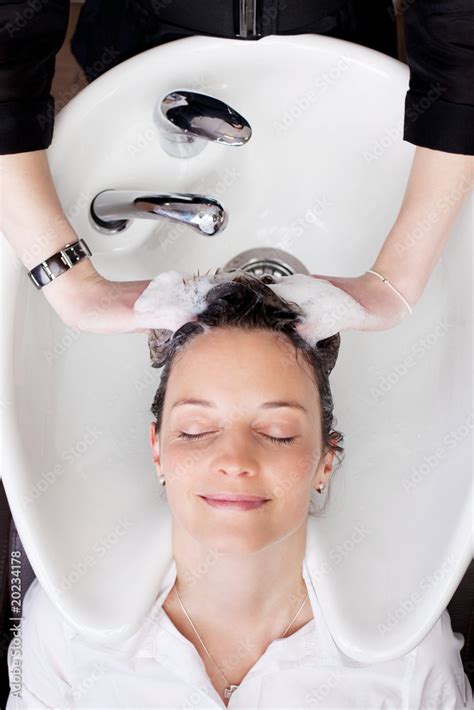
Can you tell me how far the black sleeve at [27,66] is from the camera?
109 cm

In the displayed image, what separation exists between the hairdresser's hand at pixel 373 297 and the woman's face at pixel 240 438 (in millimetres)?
142

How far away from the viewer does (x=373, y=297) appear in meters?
1.25

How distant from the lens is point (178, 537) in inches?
50.6

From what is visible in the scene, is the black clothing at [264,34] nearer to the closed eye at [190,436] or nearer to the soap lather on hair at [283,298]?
the soap lather on hair at [283,298]

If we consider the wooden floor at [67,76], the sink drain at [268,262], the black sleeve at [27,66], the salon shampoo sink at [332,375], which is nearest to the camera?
the black sleeve at [27,66]

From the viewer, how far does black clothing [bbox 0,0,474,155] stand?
3.67 ft

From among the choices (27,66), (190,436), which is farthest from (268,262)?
(27,66)

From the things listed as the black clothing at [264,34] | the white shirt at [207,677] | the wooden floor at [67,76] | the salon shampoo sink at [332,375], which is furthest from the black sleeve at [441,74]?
the wooden floor at [67,76]

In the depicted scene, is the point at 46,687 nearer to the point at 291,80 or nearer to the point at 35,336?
the point at 35,336

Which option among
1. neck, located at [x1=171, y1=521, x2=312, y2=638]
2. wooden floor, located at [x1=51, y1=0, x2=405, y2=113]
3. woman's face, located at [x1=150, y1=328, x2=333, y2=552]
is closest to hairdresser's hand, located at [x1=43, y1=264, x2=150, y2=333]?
woman's face, located at [x1=150, y1=328, x2=333, y2=552]

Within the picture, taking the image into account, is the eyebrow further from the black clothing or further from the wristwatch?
the black clothing

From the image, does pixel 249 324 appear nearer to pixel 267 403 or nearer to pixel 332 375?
pixel 267 403

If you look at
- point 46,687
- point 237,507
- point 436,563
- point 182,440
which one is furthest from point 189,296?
point 46,687

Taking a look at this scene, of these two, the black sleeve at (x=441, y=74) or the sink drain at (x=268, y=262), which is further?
the sink drain at (x=268, y=262)
